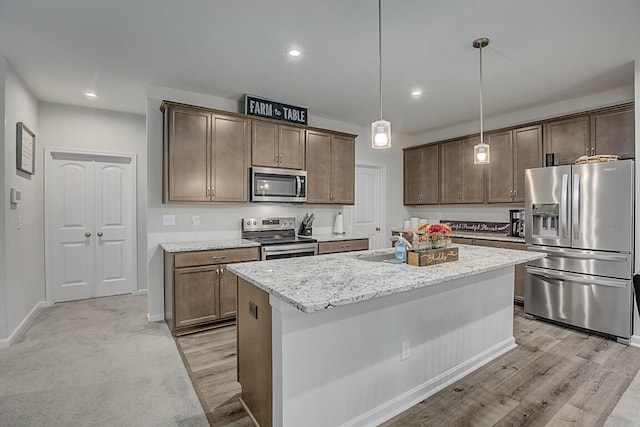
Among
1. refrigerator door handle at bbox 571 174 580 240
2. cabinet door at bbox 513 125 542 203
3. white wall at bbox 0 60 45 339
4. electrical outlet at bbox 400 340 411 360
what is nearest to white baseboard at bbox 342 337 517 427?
electrical outlet at bbox 400 340 411 360

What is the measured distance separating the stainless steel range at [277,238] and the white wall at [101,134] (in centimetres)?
180

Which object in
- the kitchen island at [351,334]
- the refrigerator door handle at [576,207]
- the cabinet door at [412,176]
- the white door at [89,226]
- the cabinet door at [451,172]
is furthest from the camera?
the cabinet door at [412,176]

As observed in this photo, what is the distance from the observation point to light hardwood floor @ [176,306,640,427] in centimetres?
200

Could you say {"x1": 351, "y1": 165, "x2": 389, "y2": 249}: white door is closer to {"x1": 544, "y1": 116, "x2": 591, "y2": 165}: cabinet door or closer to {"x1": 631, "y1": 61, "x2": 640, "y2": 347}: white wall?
{"x1": 544, "y1": 116, "x2": 591, "y2": 165}: cabinet door

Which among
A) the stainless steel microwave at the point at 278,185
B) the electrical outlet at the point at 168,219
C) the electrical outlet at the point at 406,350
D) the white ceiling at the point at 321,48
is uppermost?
the white ceiling at the point at 321,48

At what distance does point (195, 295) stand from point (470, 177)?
4085 mm

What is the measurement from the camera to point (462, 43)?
2693 millimetres

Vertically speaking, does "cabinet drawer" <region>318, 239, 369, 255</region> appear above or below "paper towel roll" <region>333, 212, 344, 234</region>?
below

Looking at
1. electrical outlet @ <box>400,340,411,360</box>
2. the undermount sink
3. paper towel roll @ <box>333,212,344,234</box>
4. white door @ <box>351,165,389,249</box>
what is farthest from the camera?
white door @ <box>351,165,389,249</box>

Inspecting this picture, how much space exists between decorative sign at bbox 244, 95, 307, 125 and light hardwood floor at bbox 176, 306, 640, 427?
2.57 metres

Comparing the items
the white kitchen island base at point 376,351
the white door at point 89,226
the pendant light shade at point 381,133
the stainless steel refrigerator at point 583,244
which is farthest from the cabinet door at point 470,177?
the white door at point 89,226

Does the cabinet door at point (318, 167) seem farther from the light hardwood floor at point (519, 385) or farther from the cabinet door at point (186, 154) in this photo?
the light hardwood floor at point (519, 385)

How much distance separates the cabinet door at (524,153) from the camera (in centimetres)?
418

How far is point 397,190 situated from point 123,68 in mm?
4404
